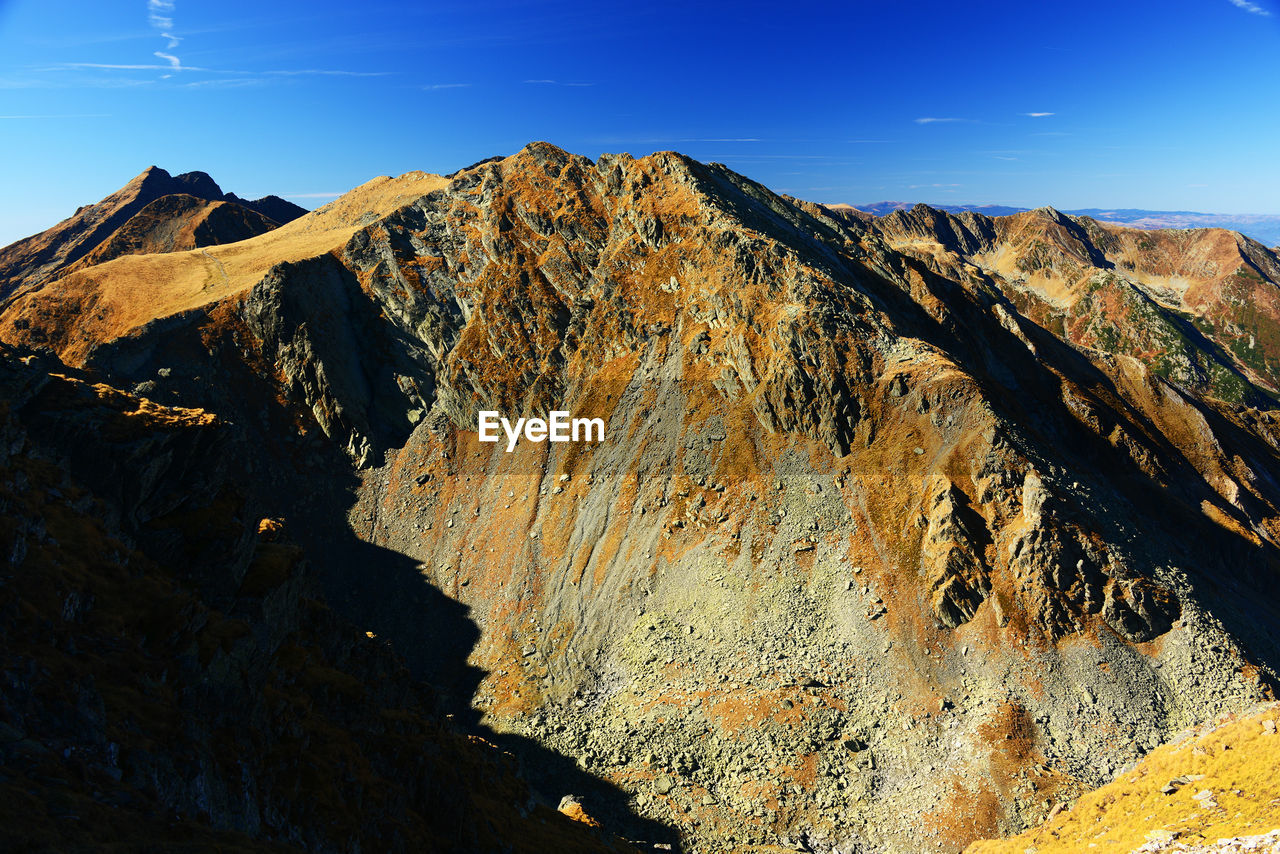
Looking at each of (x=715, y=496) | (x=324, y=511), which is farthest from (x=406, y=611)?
(x=715, y=496)

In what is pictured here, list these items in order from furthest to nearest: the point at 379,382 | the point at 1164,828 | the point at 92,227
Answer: the point at 92,227, the point at 379,382, the point at 1164,828

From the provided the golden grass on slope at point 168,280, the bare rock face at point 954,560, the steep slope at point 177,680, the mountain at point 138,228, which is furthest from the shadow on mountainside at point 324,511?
the mountain at point 138,228

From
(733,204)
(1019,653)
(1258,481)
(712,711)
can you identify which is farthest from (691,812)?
(1258,481)

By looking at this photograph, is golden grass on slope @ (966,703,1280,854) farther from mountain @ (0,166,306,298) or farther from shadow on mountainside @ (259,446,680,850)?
mountain @ (0,166,306,298)

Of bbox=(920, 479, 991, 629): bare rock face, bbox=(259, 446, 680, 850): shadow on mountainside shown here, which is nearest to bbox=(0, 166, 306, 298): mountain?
bbox=(259, 446, 680, 850): shadow on mountainside

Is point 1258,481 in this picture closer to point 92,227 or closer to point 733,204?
point 733,204
